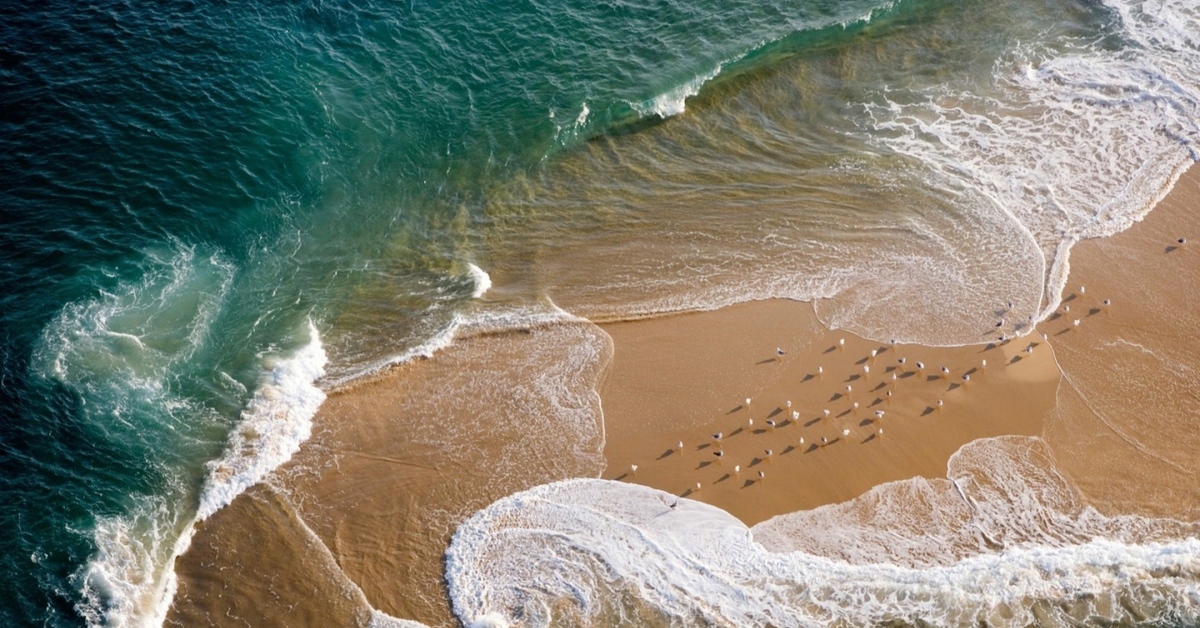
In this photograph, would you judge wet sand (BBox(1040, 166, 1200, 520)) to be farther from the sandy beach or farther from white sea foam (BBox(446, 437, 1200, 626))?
white sea foam (BBox(446, 437, 1200, 626))

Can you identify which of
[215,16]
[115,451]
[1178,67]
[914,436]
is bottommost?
[115,451]

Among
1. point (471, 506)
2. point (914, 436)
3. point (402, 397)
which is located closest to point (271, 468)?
point (402, 397)

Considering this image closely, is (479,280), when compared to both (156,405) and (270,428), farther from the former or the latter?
(156,405)

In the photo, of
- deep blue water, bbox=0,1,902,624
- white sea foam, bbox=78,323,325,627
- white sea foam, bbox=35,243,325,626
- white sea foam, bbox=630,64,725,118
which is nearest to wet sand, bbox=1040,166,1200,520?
white sea foam, bbox=630,64,725,118

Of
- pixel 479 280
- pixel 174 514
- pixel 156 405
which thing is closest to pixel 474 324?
pixel 479 280

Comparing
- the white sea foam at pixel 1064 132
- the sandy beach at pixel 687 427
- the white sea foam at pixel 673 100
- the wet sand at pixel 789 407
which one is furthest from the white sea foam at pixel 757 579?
the white sea foam at pixel 673 100

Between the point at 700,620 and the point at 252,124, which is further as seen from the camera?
the point at 252,124

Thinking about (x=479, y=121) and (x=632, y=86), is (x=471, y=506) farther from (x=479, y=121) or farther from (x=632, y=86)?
(x=632, y=86)
